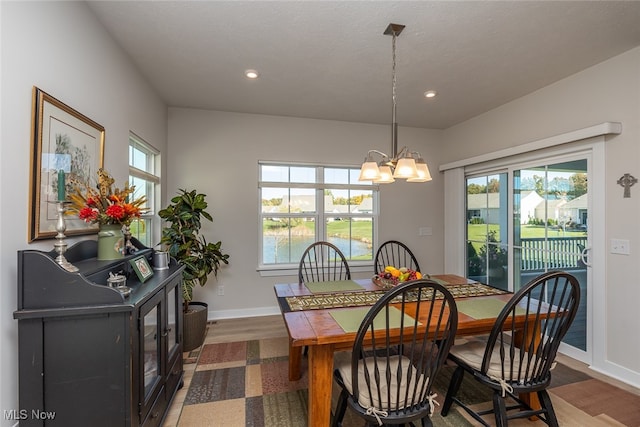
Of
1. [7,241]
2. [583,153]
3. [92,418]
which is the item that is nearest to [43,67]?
[7,241]

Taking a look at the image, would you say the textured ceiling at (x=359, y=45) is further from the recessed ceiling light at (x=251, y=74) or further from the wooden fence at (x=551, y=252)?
the wooden fence at (x=551, y=252)

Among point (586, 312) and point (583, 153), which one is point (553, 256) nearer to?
point (586, 312)

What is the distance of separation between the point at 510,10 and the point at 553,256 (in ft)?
7.84

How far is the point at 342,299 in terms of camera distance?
2.12m

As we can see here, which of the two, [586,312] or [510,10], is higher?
[510,10]

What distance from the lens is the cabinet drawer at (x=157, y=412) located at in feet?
5.09

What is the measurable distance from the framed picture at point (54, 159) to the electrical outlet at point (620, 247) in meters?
3.82

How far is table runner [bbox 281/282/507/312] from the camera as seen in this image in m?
1.97

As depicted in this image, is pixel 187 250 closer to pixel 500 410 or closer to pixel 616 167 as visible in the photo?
pixel 500 410

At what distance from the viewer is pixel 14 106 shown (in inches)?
50.2

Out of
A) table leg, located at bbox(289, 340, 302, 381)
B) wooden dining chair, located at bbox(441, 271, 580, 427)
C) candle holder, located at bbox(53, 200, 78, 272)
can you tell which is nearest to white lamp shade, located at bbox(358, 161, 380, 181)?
wooden dining chair, located at bbox(441, 271, 580, 427)

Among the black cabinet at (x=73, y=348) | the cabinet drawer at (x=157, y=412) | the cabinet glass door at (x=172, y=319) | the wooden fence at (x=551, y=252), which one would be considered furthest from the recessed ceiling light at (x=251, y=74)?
the wooden fence at (x=551, y=252)

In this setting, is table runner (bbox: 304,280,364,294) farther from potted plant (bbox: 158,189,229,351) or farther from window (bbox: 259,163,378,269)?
window (bbox: 259,163,378,269)

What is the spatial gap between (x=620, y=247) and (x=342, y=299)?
2.35 meters
